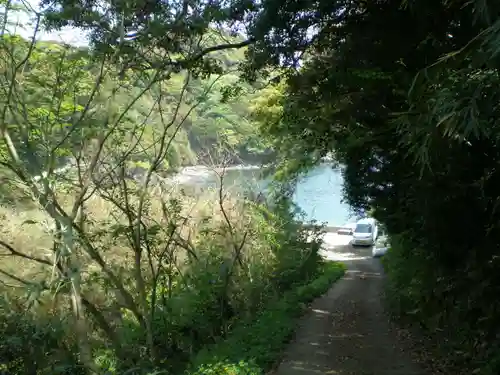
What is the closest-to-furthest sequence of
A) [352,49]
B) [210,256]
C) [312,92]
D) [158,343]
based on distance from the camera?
[352,49], [312,92], [158,343], [210,256]

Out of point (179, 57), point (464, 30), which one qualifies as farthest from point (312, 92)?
point (464, 30)

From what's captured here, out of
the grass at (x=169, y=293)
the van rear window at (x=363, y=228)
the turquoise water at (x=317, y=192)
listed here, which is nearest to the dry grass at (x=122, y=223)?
the grass at (x=169, y=293)

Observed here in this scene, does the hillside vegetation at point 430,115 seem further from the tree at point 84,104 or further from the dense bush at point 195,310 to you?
the dense bush at point 195,310

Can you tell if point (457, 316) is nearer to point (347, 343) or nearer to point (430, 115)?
point (347, 343)

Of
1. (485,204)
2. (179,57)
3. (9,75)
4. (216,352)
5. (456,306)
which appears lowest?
(216,352)

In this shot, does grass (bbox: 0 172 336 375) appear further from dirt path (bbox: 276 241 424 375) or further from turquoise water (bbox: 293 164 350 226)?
turquoise water (bbox: 293 164 350 226)

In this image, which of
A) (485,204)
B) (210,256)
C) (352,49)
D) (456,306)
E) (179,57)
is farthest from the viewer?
(210,256)

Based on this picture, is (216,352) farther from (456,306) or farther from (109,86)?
(109,86)

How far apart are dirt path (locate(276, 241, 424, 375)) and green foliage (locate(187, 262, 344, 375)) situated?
10.2 inches

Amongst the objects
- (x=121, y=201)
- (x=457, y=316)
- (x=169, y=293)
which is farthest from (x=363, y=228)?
(x=457, y=316)

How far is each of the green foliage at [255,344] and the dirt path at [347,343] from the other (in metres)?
0.26

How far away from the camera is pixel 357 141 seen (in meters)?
7.75

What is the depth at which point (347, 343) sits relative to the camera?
9500 mm

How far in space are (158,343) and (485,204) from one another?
270 inches
